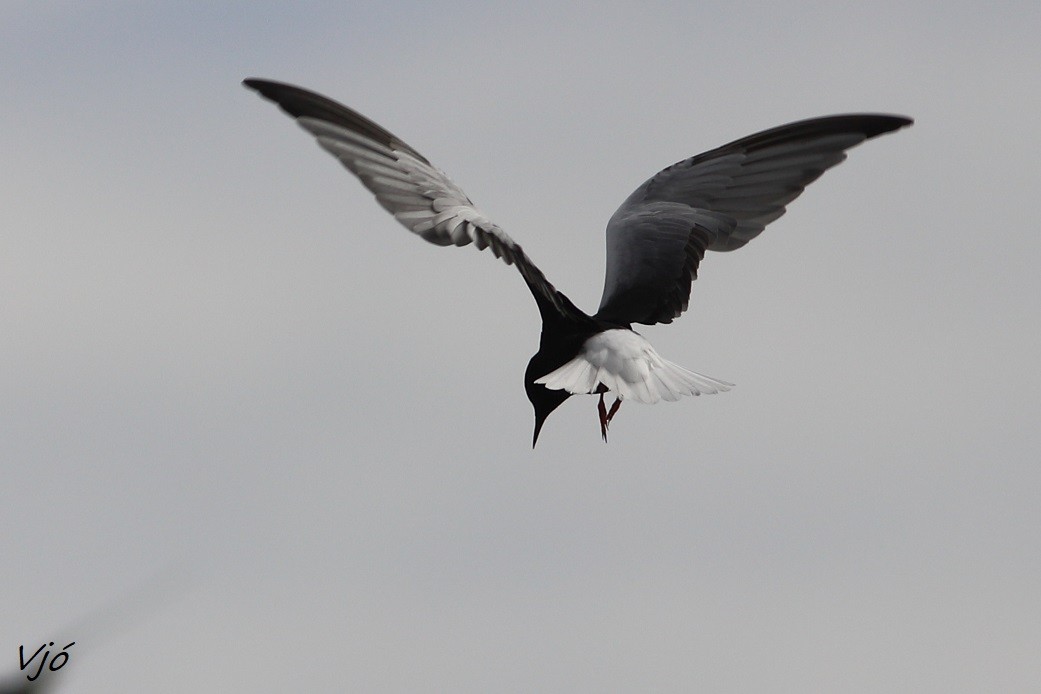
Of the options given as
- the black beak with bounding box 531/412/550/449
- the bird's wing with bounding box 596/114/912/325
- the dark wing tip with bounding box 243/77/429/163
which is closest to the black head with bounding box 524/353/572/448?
the black beak with bounding box 531/412/550/449

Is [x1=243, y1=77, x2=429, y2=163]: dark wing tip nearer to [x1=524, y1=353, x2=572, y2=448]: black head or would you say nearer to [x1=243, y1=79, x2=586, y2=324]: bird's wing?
[x1=243, y1=79, x2=586, y2=324]: bird's wing

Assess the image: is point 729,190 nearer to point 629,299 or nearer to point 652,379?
point 629,299

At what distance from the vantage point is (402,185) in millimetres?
10773

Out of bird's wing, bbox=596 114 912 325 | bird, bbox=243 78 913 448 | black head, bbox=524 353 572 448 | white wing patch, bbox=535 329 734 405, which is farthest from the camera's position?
bird's wing, bbox=596 114 912 325

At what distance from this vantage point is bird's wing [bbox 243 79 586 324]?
10.1 meters

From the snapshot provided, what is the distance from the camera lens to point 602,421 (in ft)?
34.7

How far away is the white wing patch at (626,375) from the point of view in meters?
9.56

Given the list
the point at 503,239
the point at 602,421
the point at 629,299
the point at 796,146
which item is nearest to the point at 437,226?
the point at 503,239

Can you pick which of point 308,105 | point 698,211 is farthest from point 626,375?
point 698,211

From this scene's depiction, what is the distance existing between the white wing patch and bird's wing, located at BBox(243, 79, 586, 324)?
585 mm

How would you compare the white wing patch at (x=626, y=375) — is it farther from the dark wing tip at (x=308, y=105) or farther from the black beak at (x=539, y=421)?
the dark wing tip at (x=308, y=105)

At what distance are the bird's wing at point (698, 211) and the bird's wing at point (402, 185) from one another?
2341 millimetres

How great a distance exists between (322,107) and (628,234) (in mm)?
4283

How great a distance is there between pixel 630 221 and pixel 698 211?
745mm
